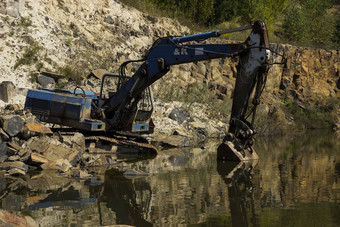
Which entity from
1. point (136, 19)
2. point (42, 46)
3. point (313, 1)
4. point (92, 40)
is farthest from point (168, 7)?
point (313, 1)

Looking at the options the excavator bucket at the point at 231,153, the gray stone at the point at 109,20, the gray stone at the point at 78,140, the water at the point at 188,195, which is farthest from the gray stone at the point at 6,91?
the gray stone at the point at 109,20

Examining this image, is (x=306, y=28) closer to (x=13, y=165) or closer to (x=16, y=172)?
(x=13, y=165)

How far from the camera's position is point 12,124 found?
13758 millimetres

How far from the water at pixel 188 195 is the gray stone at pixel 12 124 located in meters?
1.94

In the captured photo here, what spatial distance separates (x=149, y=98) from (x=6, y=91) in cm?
651

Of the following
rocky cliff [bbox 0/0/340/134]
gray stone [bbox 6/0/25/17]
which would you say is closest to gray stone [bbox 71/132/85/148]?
rocky cliff [bbox 0/0/340/134]

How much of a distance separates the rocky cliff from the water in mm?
9991

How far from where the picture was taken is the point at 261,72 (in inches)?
545

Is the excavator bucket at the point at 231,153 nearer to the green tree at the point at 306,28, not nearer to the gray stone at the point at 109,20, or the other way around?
the gray stone at the point at 109,20

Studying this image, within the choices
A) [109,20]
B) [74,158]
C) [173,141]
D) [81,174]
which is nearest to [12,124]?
[74,158]

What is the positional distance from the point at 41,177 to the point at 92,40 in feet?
52.9

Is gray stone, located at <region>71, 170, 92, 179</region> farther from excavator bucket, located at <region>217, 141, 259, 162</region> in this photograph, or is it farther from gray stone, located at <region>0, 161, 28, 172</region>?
excavator bucket, located at <region>217, 141, 259, 162</region>

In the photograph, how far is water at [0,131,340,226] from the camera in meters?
8.20

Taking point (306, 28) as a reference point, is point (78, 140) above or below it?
Result: below
